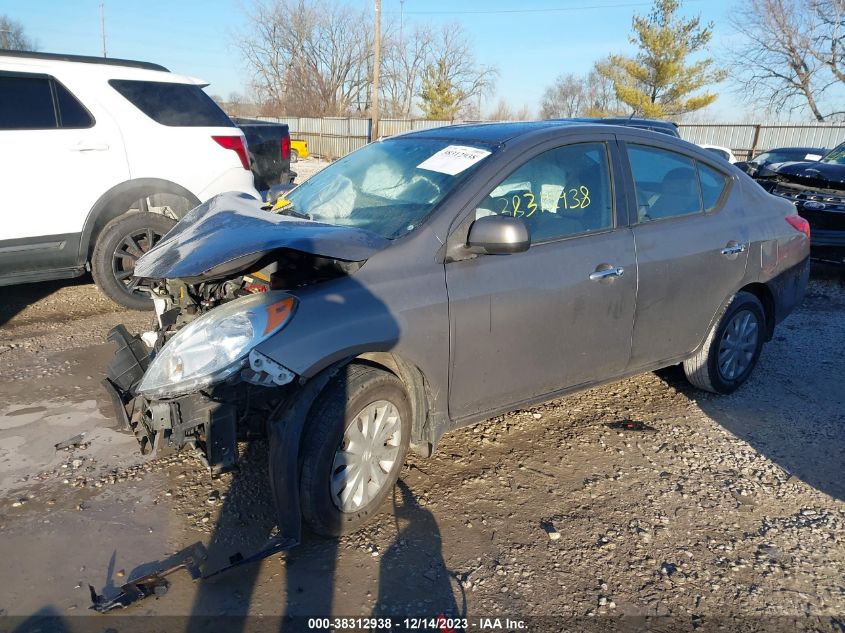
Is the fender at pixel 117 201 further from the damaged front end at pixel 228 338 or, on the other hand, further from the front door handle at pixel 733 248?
the front door handle at pixel 733 248

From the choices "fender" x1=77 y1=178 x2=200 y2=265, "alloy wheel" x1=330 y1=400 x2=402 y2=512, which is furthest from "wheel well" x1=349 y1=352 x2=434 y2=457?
"fender" x1=77 y1=178 x2=200 y2=265

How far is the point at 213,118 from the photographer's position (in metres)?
6.06

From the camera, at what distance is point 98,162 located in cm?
538

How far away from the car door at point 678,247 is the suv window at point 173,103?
4.14m

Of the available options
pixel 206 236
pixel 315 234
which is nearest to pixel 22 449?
pixel 206 236

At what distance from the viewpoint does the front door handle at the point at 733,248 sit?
4.00m

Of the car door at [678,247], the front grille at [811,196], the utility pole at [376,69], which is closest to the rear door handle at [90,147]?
the car door at [678,247]

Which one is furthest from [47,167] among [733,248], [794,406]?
[794,406]

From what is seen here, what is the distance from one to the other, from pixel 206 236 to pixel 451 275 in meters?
1.15

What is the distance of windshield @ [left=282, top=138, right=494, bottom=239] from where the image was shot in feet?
10.3

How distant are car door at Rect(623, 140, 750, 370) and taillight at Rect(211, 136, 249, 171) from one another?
3.91 metres

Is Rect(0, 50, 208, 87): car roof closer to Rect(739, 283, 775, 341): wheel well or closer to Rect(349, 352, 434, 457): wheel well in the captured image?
Rect(349, 352, 434, 457): wheel well

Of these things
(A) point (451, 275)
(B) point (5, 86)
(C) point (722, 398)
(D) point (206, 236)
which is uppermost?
(B) point (5, 86)

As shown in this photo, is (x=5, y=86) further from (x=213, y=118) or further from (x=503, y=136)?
(x=503, y=136)
